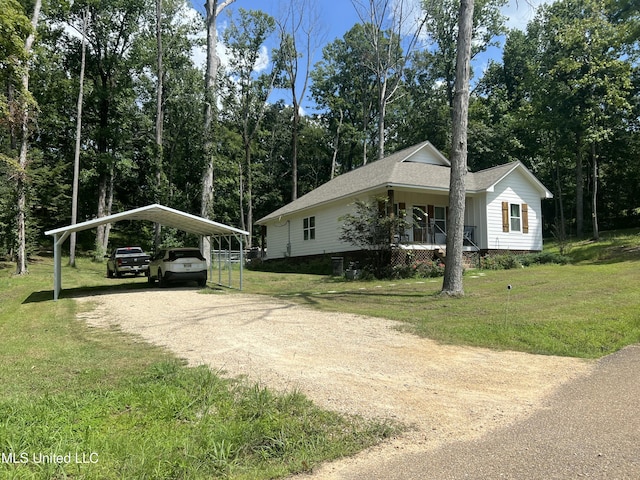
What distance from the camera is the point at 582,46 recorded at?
86.7ft

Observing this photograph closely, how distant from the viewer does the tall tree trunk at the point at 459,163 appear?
12469mm

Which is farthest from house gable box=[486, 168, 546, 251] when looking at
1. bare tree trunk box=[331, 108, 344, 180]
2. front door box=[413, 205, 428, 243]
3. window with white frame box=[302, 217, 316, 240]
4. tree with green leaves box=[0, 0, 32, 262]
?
bare tree trunk box=[331, 108, 344, 180]

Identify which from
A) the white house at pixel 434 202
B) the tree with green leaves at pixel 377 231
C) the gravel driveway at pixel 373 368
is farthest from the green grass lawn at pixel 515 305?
the white house at pixel 434 202

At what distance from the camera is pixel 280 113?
46.6m

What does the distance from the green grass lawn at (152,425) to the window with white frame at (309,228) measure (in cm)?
1933

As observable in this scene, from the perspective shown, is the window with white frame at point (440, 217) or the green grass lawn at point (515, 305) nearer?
the green grass lawn at point (515, 305)

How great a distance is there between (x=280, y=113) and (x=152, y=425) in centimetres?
4543

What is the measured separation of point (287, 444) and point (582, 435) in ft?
8.03

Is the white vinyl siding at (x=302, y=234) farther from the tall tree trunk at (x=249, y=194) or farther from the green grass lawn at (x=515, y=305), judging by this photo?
the tall tree trunk at (x=249, y=194)

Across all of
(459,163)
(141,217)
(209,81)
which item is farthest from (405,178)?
(209,81)

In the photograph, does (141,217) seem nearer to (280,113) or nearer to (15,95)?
(15,95)

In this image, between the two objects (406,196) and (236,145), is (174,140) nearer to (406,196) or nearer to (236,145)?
(236,145)

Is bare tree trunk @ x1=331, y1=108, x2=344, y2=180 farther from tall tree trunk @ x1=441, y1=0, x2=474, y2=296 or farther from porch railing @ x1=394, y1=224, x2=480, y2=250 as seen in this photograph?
tall tree trunk @ x1=441, y1=0, x2=474, y2=296

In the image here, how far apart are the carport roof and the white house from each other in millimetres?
5624
